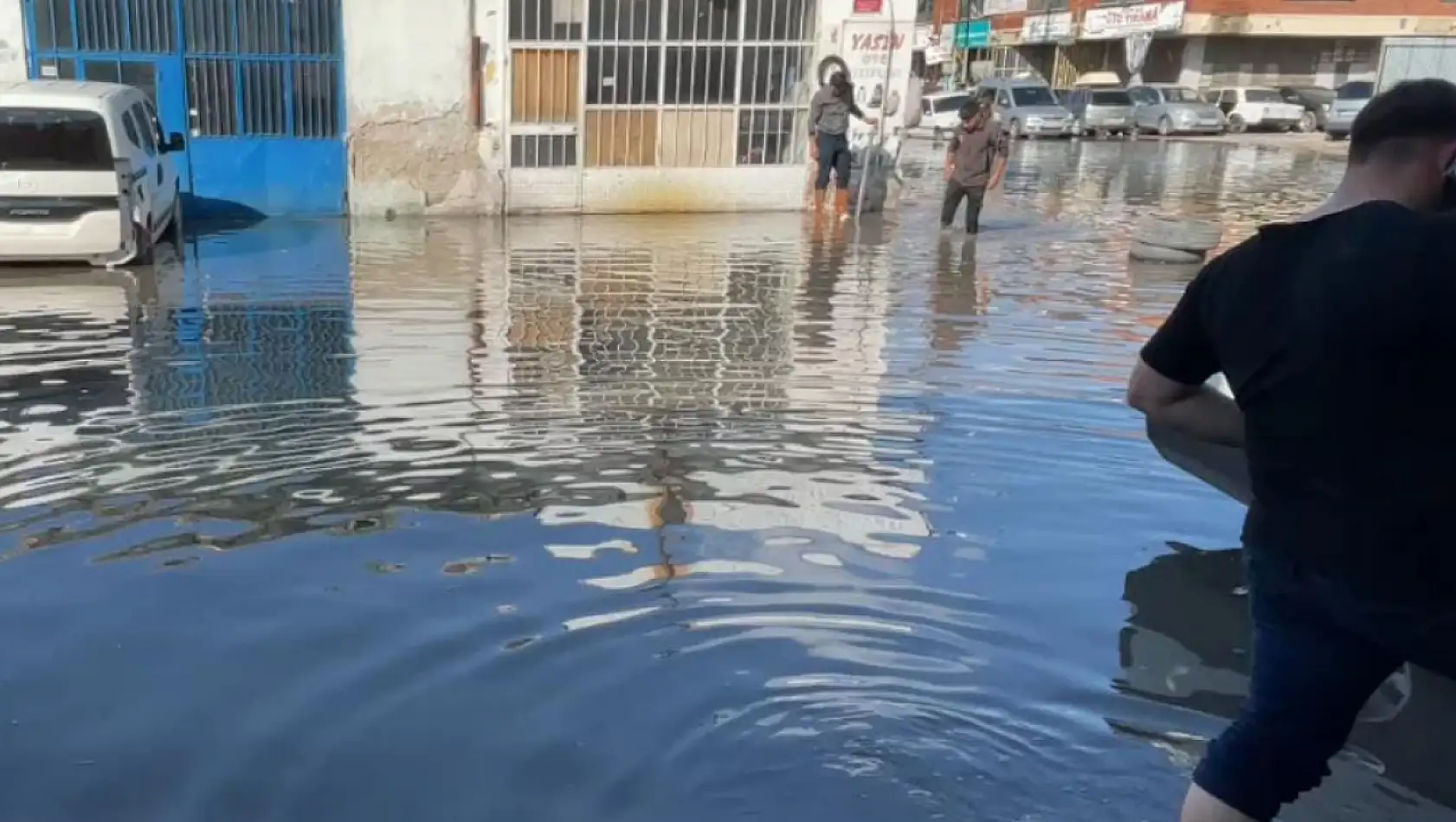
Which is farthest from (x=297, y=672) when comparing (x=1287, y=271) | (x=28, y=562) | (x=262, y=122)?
(x=262, y=122)

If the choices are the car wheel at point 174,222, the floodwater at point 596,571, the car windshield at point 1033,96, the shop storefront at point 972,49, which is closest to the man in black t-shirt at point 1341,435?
the floodwater at point 596,571

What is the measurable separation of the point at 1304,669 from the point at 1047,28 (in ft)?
187

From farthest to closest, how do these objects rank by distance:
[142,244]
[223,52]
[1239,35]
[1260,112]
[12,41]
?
1. [1239,35]
2. [1260,112]
3. [223,52]
4. [12,41]
5. [142,244]

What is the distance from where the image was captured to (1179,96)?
4169cm

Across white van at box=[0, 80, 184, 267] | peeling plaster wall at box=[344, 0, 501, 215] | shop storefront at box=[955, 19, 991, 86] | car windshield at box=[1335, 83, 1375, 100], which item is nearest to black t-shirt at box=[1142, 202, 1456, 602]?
white van at box=[0, 80, 184, 267]

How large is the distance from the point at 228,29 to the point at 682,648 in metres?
14.1

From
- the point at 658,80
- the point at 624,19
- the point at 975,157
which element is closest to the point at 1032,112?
the point at 658,80

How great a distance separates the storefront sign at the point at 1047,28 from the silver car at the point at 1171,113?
44.5ft

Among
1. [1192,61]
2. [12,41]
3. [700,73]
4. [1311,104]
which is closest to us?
[12,41]

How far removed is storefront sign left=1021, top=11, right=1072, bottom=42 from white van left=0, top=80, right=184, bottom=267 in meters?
47.6

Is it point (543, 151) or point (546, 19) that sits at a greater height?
point (546, 19)

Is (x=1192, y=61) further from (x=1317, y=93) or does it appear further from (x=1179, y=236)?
(x=1179, y=236)

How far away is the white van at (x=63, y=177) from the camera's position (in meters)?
11.9

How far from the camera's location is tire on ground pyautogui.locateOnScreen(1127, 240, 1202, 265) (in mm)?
13312
